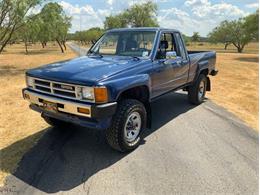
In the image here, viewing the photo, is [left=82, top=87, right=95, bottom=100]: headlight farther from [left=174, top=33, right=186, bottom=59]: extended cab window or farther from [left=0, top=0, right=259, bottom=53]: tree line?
[left=0, top=0, right=259, bottom=53]: tree line

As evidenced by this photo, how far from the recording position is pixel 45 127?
539cm

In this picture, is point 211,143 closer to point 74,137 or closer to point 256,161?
point 256,161

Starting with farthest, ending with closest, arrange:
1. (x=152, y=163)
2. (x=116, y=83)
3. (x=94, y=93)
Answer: (x=152, y=163) < (x=116, y=83) < (x=94, y=93)

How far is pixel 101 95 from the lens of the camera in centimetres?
355

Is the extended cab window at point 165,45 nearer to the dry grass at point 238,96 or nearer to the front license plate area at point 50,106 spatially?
the front license plate area at point 50,106

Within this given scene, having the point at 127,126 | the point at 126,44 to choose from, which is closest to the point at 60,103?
the point at 127,126

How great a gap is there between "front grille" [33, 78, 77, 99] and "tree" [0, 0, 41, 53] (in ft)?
40.7

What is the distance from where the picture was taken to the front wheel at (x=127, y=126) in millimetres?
3922

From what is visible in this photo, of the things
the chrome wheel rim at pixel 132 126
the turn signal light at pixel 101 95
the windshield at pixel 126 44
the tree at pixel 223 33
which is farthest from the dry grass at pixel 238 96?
the tree at pixel 223 33

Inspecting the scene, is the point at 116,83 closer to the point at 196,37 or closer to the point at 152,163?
the point at 152,163

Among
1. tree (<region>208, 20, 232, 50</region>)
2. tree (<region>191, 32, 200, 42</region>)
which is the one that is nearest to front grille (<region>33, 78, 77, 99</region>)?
tree (<region>208, 20, 232, 50</region>)

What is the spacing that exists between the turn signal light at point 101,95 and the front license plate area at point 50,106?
2.54ft

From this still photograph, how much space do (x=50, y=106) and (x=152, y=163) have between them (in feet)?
5.87

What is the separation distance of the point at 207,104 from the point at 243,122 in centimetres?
154
